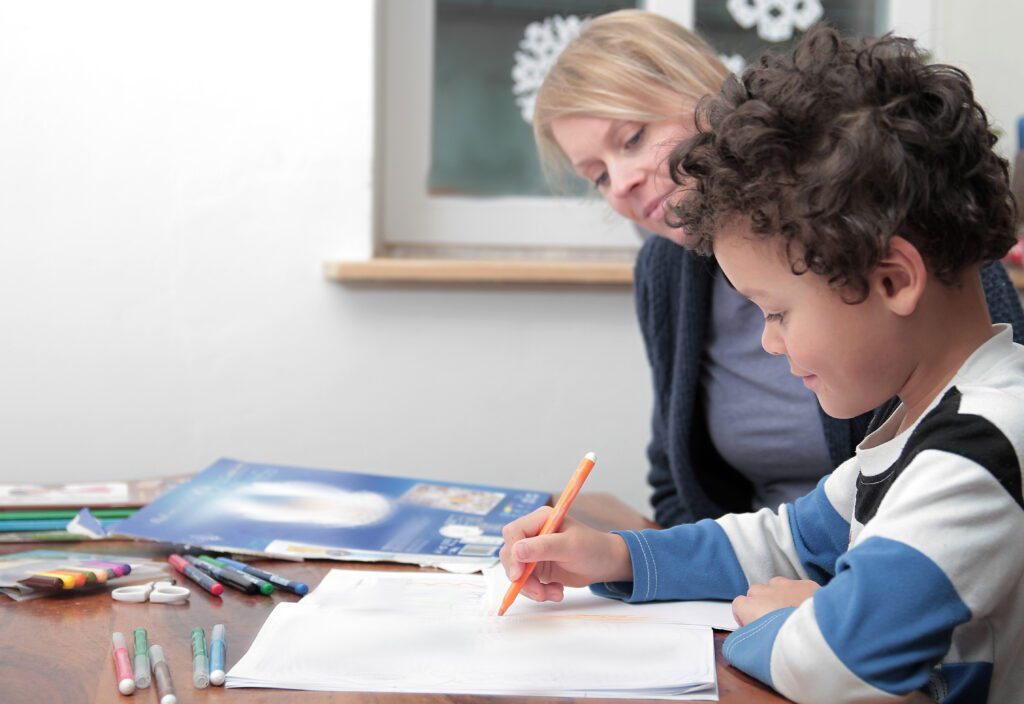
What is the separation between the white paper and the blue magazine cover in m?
0.12

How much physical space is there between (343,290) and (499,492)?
85 cm

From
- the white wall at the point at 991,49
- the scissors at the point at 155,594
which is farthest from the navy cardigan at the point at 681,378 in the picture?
the white wall at the point at 991,49

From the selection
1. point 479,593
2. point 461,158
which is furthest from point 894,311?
point 461,158

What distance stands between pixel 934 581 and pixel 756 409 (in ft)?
2.50

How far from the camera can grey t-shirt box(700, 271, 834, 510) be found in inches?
51.2

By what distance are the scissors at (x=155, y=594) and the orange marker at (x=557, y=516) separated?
240mm

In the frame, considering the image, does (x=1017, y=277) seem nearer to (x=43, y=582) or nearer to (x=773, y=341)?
(x=773, y=341)

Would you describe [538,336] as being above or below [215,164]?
below

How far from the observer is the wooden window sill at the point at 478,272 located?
1.89m

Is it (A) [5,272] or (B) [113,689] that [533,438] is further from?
(B) [113,689]

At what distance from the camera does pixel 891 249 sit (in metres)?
0.65

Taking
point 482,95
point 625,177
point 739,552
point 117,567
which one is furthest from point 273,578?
point 482,95

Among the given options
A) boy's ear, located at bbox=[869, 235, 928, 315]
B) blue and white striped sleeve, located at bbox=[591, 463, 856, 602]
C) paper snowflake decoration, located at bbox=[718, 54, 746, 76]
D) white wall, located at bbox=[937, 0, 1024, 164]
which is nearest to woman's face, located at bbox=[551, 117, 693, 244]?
blue and white striped sleeve, located at bbox=[591, 463, 856, 602]

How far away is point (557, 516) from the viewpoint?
32.3 inches
